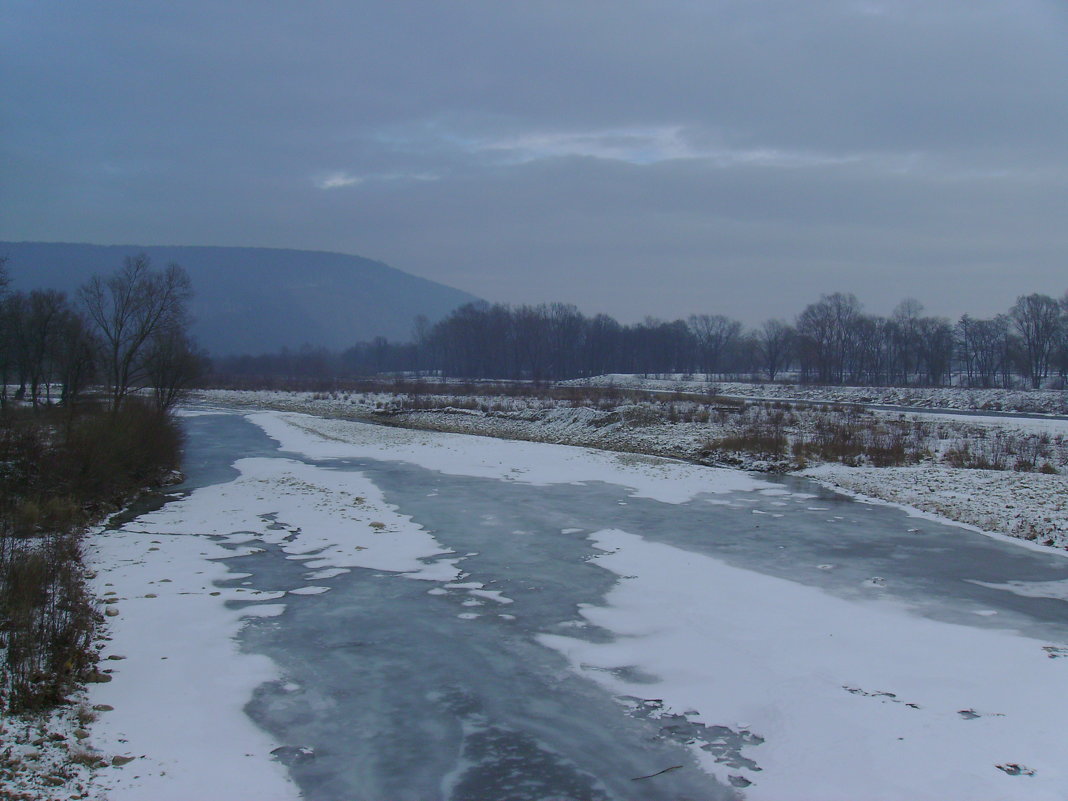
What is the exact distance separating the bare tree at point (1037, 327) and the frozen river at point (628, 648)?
267 ft

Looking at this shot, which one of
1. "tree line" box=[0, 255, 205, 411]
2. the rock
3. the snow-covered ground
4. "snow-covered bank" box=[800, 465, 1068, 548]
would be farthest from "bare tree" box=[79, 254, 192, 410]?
the snow-covered ground

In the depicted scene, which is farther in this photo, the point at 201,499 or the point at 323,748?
the point at 201,499

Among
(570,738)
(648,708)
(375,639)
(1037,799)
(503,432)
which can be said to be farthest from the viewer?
(503,432)

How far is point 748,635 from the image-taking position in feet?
31.3

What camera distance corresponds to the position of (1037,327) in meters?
84.2

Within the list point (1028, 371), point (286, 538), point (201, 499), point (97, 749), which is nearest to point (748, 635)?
point (97, 749)

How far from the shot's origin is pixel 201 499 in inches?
773

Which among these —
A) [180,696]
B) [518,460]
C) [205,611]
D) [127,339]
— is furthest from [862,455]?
[127,339]

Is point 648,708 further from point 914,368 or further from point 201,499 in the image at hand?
point 914,368

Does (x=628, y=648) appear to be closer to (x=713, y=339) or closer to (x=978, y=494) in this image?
(x=978, y=494)

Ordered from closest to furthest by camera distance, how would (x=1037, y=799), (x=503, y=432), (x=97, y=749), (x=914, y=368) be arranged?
1. (x=1037, y=799)
2. (x=97, y=749)
3. (x=503, y=432)
4. (x=914, y=368)

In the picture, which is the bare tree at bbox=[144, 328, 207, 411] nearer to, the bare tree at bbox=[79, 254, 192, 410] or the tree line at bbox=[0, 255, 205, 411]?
the tree line at bbox=[0, 255, 205, 411]

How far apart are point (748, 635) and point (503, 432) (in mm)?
33687

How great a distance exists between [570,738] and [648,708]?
1.06 m
